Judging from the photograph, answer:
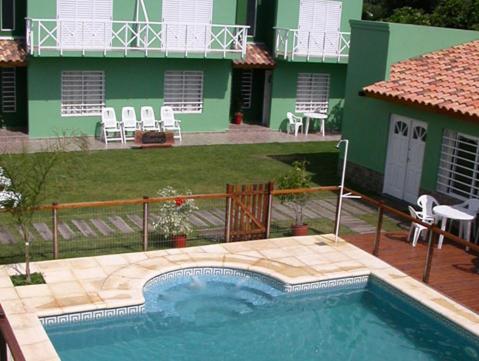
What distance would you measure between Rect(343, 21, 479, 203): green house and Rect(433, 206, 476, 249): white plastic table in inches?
49.2

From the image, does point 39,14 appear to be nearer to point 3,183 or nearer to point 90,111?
point 90,111

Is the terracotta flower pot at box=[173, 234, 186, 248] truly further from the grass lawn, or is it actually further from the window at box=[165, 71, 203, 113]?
the window at box=[165, 71, 203, 113]

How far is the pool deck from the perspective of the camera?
11.6 m

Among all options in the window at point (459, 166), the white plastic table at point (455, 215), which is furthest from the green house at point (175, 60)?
the white plastic table at point (455, 215)

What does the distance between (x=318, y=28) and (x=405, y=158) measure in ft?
37.5

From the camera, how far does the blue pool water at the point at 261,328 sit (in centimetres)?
1156

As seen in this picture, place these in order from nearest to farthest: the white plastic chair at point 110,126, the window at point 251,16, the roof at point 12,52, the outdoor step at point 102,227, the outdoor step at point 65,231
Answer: the outdoor step at point 65,231
the outdoor step at point 102,227
the roof at point 12,52
the white plastic chair at point 110,126
the window at point 251,16

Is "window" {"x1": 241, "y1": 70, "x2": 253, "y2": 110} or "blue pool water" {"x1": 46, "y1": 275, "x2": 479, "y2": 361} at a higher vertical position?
"window" {"x1": 241, "y1": 70, "x2": 253, "y2": 110}

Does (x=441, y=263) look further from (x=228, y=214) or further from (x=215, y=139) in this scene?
(x=215, y=139)

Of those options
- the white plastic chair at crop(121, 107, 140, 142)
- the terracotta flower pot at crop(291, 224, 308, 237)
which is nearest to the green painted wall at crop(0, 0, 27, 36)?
the white plastic chair at crop(121, 107, 140, 142)

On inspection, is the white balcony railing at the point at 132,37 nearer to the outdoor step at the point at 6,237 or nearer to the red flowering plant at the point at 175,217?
the outdoor step at the point at 6,237

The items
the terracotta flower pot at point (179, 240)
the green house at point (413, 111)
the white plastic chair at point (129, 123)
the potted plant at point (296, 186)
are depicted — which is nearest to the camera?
the terracotta flower pot at point (179, 240)

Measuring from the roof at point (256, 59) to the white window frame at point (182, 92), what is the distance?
1.73 m

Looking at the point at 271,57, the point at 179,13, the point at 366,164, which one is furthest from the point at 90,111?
the point at 366,164
